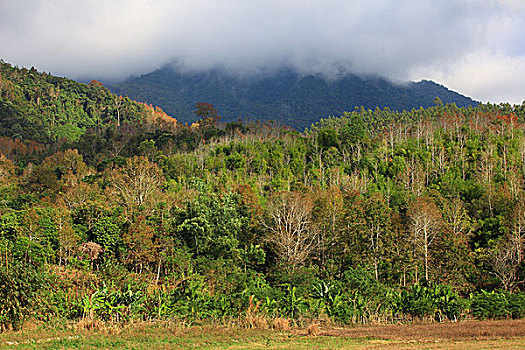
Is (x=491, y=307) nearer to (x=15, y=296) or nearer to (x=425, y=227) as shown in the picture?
(x=425, y=227)

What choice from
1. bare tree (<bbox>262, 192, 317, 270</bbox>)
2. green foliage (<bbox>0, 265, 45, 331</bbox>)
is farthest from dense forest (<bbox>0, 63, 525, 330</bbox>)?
bare tree (<bbox>262, 192, 317, 270</bbox>)

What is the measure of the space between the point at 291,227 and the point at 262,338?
1686cm

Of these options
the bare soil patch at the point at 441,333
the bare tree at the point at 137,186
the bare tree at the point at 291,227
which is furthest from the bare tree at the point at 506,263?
the bare tree at the point at 137,186

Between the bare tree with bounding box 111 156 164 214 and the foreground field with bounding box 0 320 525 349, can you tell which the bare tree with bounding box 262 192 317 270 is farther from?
the foreground field with bounding box 0 320 525 349

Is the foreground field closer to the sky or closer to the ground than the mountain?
closer to the ground

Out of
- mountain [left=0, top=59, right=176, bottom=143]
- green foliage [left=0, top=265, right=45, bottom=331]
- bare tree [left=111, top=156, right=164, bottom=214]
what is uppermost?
mountain [left=0, top=59, right=176, bottom=143]

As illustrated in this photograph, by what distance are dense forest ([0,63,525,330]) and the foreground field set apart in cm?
207

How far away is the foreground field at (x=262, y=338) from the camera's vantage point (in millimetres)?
14891

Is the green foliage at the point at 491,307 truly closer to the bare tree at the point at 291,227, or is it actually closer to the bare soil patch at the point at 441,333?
the bare soil patch at the point at 441,333

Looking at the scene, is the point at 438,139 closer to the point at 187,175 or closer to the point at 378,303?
the point at 187,175

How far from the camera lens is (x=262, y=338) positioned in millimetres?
17344

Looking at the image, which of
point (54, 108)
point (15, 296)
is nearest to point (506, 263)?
point (15, 296)

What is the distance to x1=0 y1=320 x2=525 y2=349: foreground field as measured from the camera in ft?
48.9

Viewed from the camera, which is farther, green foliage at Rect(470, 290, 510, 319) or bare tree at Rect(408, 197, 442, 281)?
bare tree at Rect(408, 197, 442, 281)
